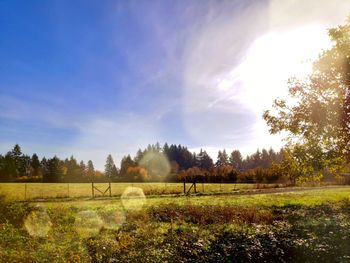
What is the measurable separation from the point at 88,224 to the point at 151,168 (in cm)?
13473

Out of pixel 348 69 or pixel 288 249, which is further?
pixel 348 69

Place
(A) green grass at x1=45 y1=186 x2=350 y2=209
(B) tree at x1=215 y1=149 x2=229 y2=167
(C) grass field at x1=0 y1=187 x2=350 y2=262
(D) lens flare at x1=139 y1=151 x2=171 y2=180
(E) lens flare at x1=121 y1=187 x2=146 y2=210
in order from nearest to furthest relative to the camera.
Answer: (C) grass field at x1=0 y1=187 x2=350 y2=262, (E) lens flare at x1=121 y1=187 x2=146 y2=210, (A) green grass at x1=45 y1=186 x2=350 y2=209, (D) lens flare at x1=139 y1=151 x2=171 y2=180, (B) tree at x1=215 y1=149 x2=229 y2=167

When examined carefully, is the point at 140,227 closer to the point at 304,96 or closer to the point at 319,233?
the point at 319,233

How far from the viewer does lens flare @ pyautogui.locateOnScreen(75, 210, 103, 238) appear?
53.2ft

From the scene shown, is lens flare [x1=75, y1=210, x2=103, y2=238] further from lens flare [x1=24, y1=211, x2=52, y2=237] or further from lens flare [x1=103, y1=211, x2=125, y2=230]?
lens flare [x1=24, y1=211, x2=52, y2=237]

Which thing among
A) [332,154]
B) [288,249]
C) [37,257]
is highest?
[332,154]

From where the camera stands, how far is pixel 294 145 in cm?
2586

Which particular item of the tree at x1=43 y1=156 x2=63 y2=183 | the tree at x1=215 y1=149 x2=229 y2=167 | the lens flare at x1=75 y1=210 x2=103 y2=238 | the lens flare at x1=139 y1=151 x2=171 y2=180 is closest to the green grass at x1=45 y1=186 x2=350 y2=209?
the lens flare at x1=75 y1=210 x2=103 y2=238

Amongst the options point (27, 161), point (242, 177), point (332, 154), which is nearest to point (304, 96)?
point (332, 154)

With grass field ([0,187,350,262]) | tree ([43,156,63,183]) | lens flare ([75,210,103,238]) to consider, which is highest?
tree ([43,156,63,183])

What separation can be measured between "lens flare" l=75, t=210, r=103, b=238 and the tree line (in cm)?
1517

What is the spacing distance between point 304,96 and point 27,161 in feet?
495

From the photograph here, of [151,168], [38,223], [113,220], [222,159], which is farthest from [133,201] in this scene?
[222,159]

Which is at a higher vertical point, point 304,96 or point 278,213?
point 304,96
